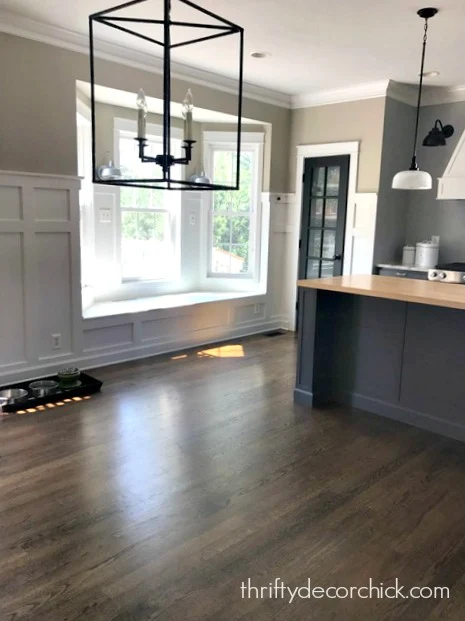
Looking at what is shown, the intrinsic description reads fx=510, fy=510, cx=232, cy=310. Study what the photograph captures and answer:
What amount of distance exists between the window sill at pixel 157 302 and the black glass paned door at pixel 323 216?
753 millimetres

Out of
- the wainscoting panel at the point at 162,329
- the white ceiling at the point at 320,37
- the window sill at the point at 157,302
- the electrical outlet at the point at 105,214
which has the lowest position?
the wainscoting panel at the point at 162,329

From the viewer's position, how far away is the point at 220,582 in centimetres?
195

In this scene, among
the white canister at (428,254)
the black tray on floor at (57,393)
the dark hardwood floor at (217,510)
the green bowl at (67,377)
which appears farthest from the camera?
the white canister at (428,254)

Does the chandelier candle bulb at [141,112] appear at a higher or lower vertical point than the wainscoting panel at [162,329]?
higher

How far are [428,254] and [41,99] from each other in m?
3.93

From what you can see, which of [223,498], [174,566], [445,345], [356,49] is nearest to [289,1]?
[356,49]

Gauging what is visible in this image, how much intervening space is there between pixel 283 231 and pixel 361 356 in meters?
2.74

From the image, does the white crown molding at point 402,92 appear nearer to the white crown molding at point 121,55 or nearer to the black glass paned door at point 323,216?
the black glass paned door at point 323,216

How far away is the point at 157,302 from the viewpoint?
5.39 meters

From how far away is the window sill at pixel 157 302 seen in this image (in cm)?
477

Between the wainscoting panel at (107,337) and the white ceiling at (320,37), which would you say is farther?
the wainscoting panel at (107,337)

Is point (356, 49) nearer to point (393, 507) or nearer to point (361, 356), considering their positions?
point (361, 356)

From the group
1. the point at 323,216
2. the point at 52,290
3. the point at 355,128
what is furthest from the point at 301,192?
the point at 52,290

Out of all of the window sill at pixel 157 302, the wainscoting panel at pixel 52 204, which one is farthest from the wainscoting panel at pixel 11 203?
the window sill at pixel 157 302
